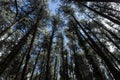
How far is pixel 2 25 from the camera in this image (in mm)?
15977

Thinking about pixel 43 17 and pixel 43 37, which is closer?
pixel 43 17

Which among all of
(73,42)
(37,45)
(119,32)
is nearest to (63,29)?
(73,42)

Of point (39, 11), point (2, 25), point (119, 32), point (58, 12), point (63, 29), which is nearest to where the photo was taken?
point (2, 25)

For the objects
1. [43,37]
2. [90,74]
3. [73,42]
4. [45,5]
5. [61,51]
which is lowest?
[90,74]

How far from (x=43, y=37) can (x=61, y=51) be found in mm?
4521

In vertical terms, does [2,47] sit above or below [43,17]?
below

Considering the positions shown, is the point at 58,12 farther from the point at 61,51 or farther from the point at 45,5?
the point at 61,51

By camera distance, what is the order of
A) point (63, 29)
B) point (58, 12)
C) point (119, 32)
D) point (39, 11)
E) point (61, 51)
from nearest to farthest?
point (39, 11) < point (119, 32) < point (58, 12) < point (63, 29) < point (61, 51)

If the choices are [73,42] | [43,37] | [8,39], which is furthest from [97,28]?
[8,39]

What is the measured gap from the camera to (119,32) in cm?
1898

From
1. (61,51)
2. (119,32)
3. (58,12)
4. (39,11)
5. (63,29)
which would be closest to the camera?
(39,11)

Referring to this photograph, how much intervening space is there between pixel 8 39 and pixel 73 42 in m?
9.63

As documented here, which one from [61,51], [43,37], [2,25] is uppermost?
[2,25]

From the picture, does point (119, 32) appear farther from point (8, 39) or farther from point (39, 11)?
point (8, 39)
